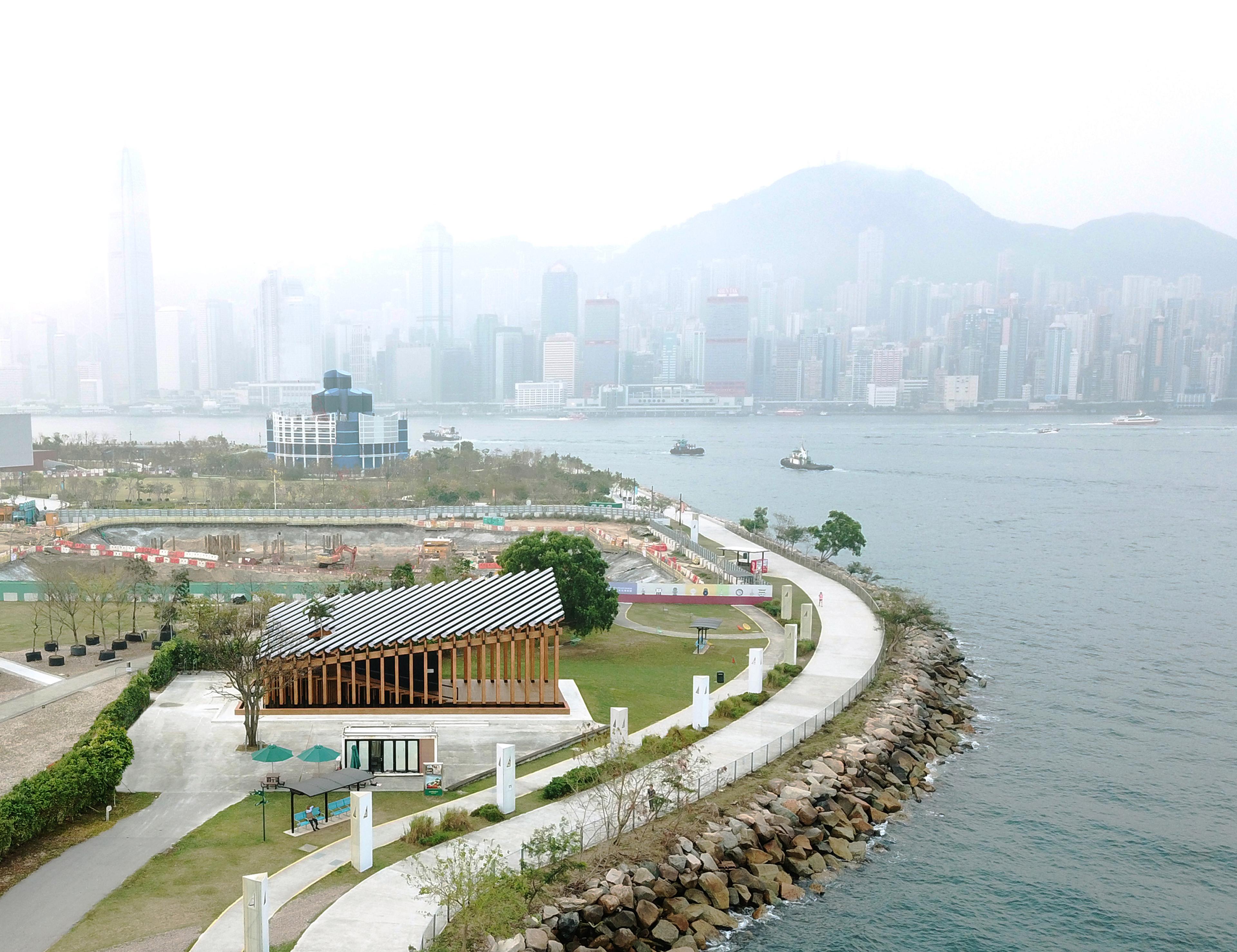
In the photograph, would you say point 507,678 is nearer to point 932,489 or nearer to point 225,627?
point 225,627

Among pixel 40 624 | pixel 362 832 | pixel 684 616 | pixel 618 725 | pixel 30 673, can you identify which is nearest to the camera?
pixel 362 832

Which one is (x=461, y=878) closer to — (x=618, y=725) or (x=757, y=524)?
(x=618, y=725)

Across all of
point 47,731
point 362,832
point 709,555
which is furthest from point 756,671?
point 709,555

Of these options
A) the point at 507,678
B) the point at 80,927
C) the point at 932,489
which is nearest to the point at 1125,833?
the point at 507,678

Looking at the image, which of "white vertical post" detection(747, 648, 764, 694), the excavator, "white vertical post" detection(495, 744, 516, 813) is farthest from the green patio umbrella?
the excavator

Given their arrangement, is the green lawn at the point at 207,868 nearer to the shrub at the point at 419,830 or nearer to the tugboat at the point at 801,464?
the shrub at the point at 419,830

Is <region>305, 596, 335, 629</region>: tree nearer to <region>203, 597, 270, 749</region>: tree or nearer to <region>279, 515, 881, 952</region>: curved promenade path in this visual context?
<region>203, 597, 270, 749</region>: tree
